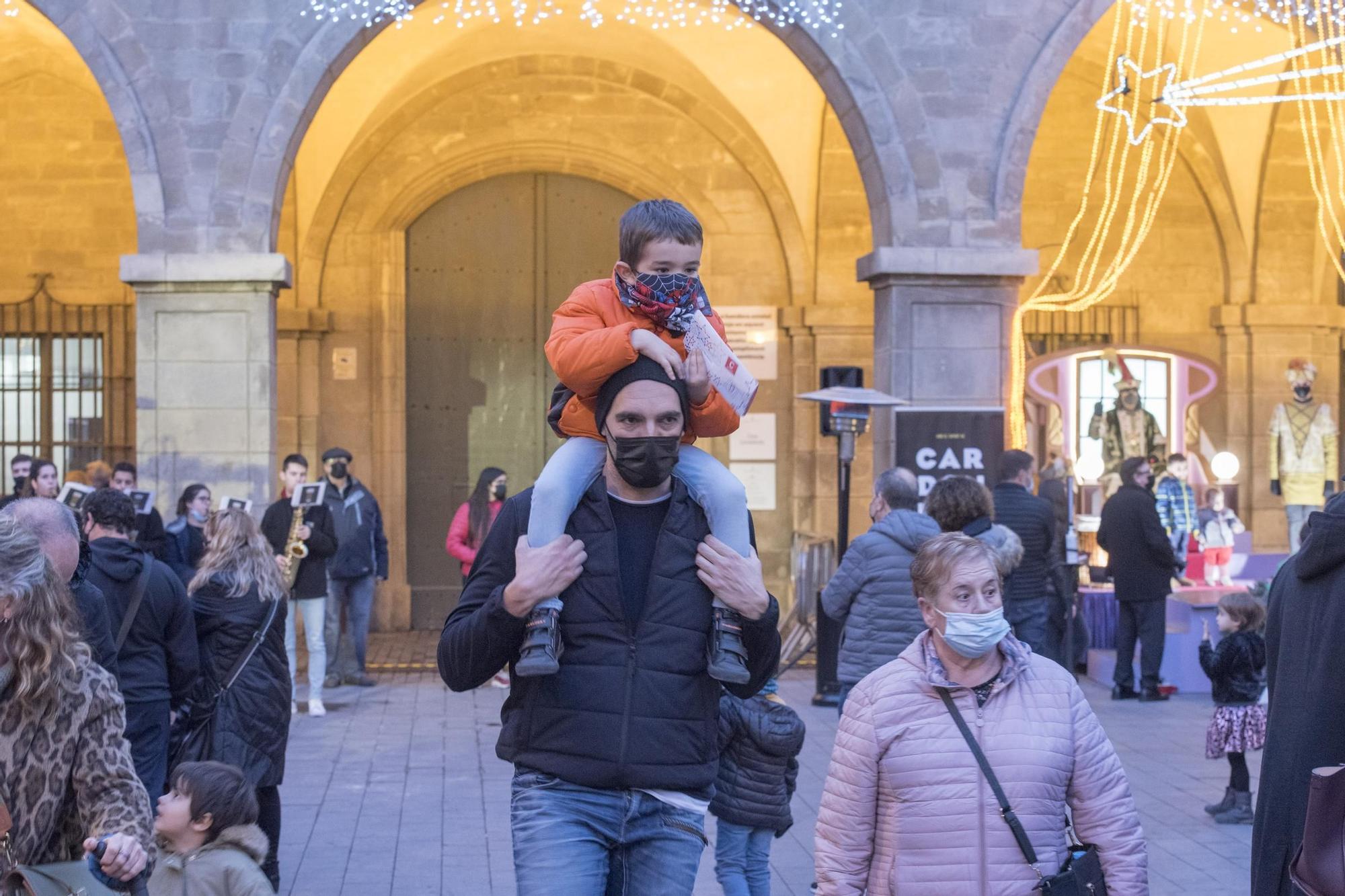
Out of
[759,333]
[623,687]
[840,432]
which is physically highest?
[759,333]

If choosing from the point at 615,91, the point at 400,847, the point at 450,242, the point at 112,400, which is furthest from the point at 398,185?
the point at 400,847

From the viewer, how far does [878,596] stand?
6777mm

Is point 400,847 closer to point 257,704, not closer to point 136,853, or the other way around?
point 257,704

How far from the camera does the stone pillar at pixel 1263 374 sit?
17031 millimetres

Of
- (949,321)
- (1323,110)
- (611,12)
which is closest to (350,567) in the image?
(949,321)

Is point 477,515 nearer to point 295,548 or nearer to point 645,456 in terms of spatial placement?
point 295,548

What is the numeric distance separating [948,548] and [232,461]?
8549 millimetres

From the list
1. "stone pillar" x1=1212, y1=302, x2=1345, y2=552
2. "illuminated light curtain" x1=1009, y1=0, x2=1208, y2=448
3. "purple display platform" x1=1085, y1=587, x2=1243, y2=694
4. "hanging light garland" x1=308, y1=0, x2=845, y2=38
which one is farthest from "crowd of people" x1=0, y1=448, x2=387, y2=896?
"stone pillar" x1=1212, y1=302, x2=1345, y2=552

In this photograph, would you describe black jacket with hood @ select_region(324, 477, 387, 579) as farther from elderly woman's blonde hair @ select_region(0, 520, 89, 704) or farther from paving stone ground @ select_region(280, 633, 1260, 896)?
elderly woman's blonde hair @ select_region(0, 520, 89, 704)

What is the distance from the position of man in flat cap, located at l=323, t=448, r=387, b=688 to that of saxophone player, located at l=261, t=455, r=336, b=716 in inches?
19.0

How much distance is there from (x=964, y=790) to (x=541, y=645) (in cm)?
95

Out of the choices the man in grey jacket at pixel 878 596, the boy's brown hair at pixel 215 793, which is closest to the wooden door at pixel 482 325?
the man in grey jacket at pixel 878 596

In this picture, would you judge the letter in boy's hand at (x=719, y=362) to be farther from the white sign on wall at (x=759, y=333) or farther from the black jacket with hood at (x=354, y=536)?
the white sign on wall at (x=759, y=333)

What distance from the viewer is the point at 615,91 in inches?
658
